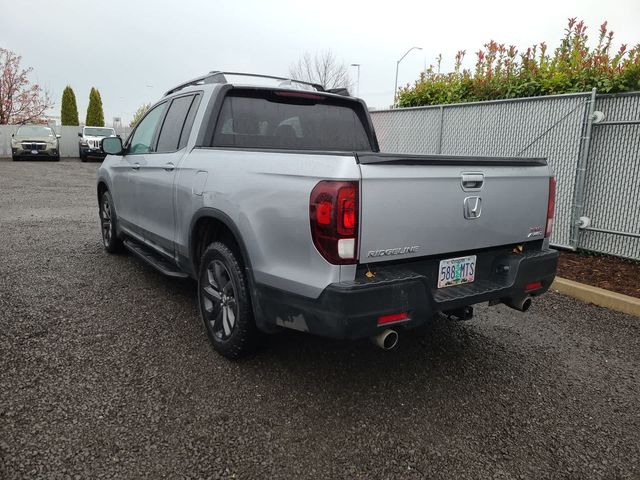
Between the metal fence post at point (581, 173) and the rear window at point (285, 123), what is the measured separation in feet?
10.9

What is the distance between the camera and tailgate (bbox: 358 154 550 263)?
252cm

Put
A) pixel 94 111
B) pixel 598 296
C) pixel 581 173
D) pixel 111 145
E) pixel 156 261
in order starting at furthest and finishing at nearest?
pixel 94 111 → pixel 581 173 → pixel 111 145 → pixel 598 296 → pixel 156 261

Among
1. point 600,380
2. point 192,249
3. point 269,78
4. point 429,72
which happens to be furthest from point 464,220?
point 429,72

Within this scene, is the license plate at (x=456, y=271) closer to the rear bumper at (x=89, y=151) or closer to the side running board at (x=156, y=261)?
the side running board at (x=156, y=261)

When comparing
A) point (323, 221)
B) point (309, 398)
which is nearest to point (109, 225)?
point (309, 398)

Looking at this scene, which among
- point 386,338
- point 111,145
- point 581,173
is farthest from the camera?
point 581,173

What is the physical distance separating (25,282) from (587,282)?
18.8 ft

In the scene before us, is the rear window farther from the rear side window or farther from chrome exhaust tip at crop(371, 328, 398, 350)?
chrome exhaust tip at crop(371, 328, 398, 350)

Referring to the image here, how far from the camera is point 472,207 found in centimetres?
294

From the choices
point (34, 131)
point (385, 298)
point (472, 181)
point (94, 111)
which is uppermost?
point (94, 111)

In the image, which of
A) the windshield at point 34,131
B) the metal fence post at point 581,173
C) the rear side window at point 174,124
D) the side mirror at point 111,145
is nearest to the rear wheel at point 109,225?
the side mirror at point 111,145

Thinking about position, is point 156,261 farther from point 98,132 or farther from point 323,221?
point 98,132

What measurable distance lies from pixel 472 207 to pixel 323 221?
3.26 ft

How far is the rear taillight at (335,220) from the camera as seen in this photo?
7.96ft
